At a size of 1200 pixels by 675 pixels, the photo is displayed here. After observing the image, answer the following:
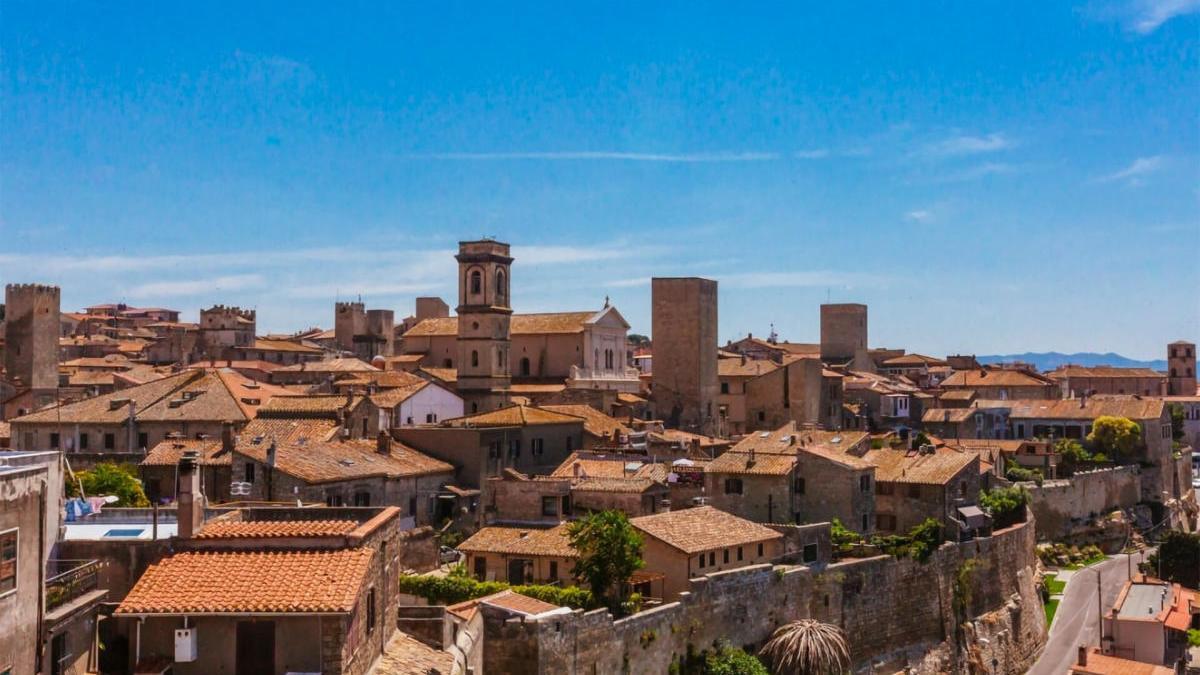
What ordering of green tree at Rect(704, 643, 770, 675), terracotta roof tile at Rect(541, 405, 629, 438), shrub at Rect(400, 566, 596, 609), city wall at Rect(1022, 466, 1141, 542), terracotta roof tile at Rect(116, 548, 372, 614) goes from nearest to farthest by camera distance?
terracotta roof tile at Rect(116, 548, 372, 614) → shrub at Rect(400, 566, 596, 609) → green tree at Rect(704, 643, 770, 675) → terracotta roof tile at Rect(541, 405, 629, 438) → city wall at Rect(1022, 466, 1141, 542)

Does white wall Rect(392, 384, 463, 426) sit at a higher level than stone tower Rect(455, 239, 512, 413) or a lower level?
lower

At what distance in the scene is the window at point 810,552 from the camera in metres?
39.9

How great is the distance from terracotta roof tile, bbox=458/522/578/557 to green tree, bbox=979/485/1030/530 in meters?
20.9

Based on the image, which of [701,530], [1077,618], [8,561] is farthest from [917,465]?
[8,561]

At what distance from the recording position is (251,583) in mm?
18297

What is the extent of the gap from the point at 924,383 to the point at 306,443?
2946 inches

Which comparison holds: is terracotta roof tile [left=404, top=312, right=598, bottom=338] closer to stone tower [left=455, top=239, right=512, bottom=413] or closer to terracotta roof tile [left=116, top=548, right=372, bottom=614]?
stone tower [left=455, top=239, right=512, bottom=413]

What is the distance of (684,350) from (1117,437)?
85.4 ft

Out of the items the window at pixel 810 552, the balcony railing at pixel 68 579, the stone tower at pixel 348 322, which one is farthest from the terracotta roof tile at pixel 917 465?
the stone tower at pixel 348 322

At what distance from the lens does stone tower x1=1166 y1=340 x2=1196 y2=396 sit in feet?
398

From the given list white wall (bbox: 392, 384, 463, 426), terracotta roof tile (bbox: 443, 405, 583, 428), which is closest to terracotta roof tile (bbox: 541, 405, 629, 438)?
terracotta roof tile (bbox: 443, 405, 583, 428)

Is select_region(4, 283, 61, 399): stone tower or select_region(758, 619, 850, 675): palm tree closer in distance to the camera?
select_region(758, 619, 850, 675): palm tree

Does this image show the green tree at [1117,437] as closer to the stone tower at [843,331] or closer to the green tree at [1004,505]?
the green tree at [1004,505]

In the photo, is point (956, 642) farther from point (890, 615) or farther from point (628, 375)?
point (628, 375)
